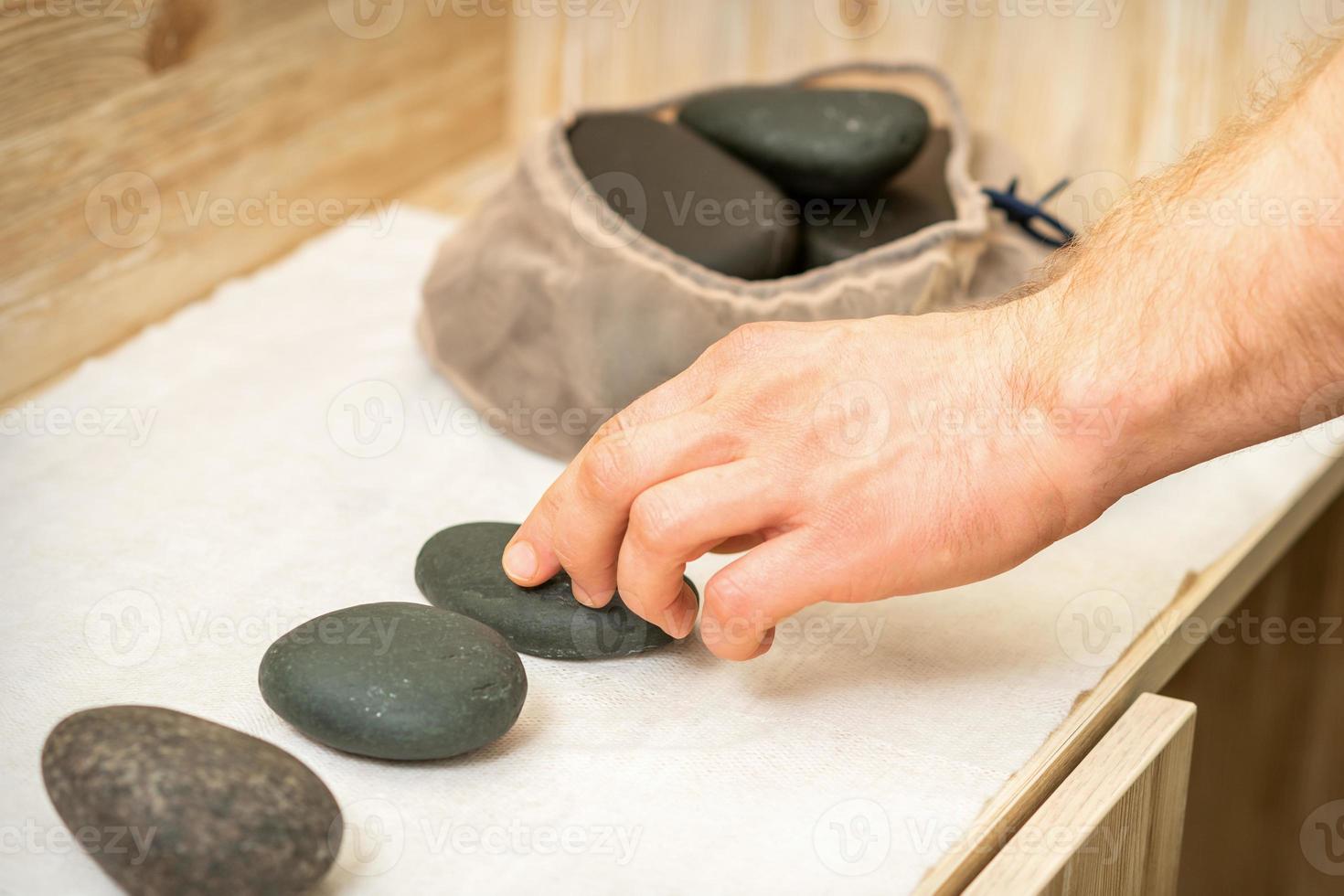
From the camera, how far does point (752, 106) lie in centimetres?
112

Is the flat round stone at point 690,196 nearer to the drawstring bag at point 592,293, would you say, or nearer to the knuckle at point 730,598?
the drawstring bag at point 592,293

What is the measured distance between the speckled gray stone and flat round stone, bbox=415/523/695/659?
184 mm

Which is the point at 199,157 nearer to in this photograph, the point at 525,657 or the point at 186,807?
the point at 525,657

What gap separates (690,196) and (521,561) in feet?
1.34

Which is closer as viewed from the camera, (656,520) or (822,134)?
(656,520)

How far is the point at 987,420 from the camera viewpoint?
0.68 metres

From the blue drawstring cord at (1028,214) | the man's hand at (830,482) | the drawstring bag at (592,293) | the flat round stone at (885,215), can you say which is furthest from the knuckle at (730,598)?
the blue drawstring cord at (1028,214)

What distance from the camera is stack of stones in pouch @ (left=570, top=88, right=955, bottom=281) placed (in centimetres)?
101

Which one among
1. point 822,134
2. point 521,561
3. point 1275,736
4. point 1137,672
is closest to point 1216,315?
point 1137,672

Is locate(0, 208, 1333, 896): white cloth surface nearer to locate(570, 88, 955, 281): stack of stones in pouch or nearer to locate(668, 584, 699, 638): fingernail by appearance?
locate(668, 584, 699, 638): fingernail

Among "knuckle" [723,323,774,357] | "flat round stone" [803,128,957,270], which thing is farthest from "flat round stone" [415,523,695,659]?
"flat round stone" [803,128,957,270]

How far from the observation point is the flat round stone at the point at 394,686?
634mm

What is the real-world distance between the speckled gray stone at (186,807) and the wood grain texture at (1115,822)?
31 cm

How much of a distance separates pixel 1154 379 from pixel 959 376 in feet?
0.32
